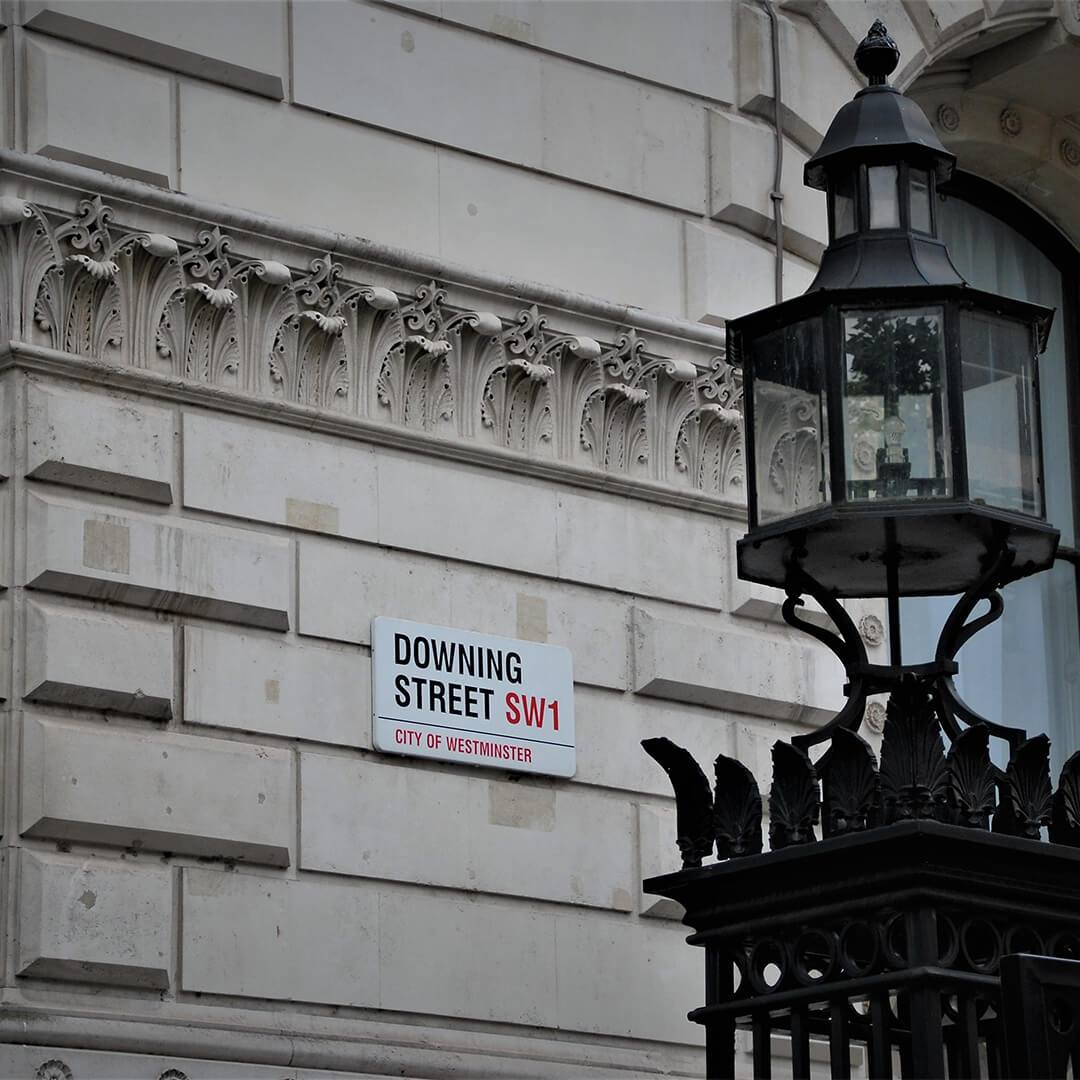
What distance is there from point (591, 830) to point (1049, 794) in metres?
2.46

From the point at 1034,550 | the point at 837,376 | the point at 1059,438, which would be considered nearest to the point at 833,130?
the point at 837,376

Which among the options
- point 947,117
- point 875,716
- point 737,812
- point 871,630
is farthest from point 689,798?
point 947,117

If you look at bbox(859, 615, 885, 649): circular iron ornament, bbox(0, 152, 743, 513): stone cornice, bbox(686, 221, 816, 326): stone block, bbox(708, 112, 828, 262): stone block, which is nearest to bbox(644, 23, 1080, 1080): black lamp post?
bbox(0, 152, 743, 513): stone cornice

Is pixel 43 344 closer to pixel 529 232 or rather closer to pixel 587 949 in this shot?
pixel 529 232

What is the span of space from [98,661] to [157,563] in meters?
0.37

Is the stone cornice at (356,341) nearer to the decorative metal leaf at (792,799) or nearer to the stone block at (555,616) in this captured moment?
the stone block at (555,616)

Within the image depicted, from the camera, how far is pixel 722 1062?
609 cm

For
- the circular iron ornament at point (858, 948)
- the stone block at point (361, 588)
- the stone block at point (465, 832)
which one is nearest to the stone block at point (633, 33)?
the stone block at point (361, 588)

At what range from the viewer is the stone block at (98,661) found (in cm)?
721

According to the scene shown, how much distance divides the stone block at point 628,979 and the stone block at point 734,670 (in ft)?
2.64

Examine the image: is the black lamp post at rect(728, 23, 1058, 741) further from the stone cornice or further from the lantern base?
the stone cornice

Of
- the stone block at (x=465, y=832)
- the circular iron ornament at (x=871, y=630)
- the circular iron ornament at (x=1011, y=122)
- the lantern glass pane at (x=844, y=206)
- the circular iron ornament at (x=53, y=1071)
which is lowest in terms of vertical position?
the circular iron ornament at (x=53, y=1071)

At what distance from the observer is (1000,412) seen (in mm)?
6305

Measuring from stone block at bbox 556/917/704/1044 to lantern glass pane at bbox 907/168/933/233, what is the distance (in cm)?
266
